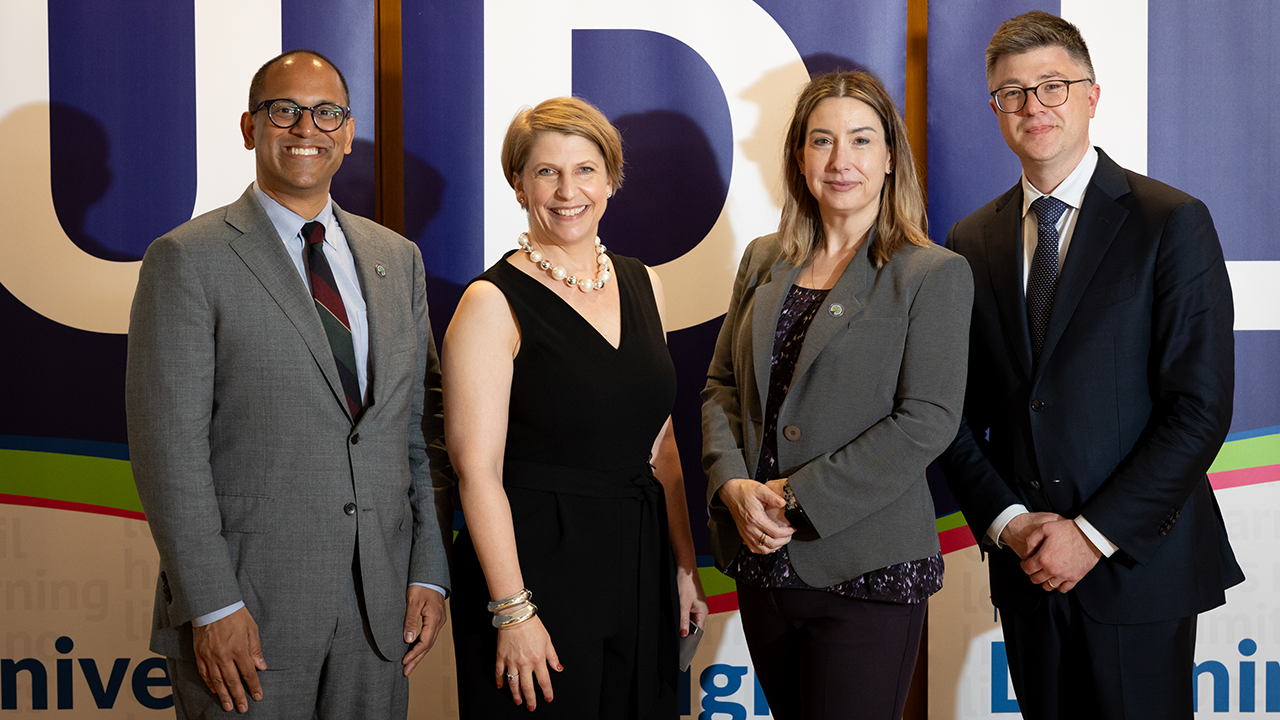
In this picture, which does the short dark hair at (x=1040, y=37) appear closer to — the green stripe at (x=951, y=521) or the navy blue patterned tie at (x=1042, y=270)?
the navy blue patterned tie at (x=1042, y=270)

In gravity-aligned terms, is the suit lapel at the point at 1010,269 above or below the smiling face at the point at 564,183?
below

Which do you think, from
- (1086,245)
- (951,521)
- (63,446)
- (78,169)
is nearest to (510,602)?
(1086,245)

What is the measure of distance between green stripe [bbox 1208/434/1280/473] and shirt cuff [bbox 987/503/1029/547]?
1293 mm

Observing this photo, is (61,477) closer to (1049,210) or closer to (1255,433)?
(1049,210)

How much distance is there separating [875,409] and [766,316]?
12.6 inches

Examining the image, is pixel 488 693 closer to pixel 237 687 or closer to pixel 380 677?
pixel 380 677

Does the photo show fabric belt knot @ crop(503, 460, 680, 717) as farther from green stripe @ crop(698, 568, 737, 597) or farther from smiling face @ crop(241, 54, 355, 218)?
green stripe @ crop(698, 568, 737, 597)

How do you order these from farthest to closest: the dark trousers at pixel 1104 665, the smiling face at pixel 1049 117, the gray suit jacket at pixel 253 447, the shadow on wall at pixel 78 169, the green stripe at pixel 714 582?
1. the green stripe at pixel 714 582
2. the shadow on wall at pixel 78 169
3. the smiling face at pixel 1049 117
4. the dark trousers at pixel 1104 665
5. the gray suit jacket at pixel 253 447

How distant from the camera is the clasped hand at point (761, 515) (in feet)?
6.01

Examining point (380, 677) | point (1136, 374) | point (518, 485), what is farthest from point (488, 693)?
point (1136, 374)

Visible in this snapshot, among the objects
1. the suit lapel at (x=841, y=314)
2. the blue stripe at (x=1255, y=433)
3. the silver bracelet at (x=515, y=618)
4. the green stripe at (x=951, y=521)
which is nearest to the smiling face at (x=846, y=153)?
the suit lapel at (x=841, y=314)

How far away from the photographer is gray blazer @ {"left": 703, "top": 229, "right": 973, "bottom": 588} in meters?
1.79

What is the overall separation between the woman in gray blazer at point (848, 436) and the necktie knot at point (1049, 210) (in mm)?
302

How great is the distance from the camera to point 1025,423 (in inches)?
77.5
